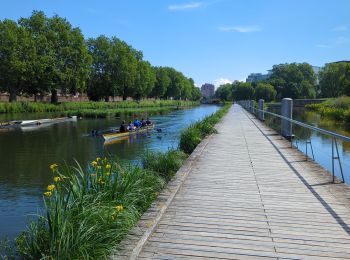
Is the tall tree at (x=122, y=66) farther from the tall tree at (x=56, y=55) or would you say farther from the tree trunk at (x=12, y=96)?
the tree trunk at (x=12, y=96)

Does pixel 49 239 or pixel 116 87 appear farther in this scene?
pixel 116 87

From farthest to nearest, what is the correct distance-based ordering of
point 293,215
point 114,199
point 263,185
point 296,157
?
point 296,157
point 263,185
point 114,199
point 293,215

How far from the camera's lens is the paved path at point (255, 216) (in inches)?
186

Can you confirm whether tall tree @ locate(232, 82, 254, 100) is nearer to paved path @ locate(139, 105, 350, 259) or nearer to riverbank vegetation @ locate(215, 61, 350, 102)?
riverbank vegetation @ locate(215, 61, 350, 102)

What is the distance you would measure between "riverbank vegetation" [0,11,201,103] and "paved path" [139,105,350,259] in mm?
56459

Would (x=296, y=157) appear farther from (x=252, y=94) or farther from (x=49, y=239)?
(x=252, y=94)

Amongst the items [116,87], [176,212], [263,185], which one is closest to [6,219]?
[176,212]

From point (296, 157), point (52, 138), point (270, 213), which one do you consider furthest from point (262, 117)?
point (270, 213)

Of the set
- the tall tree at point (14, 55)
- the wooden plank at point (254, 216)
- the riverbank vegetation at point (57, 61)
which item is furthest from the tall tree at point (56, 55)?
the wooden plank at point (254, 216)

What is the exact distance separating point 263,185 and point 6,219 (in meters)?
6.24

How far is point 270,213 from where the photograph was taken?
20.4 ft

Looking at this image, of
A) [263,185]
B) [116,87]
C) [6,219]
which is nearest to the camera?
[263,185]

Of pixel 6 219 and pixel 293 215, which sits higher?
pixel 293 215

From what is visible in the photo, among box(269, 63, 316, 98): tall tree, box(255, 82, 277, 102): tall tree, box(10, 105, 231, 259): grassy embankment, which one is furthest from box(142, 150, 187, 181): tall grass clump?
box(269, 63, 316, 98): tall tree
